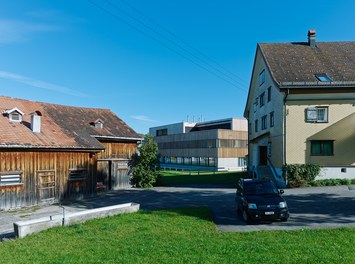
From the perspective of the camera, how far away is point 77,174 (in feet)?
73.9

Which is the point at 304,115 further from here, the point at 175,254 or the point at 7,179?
the point at 7,179

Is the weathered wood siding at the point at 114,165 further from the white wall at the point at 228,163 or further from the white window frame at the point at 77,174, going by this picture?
the white wall at the point at 228,163

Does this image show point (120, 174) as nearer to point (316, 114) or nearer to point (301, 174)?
point (301, 174)

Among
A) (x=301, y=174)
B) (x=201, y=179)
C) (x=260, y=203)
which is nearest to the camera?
(x=260, y=203)

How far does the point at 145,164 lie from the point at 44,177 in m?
10.7

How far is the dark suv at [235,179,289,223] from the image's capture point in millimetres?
12844

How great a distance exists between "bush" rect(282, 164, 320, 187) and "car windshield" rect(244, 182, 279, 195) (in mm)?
10953

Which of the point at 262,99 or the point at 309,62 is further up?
the point at 309,62

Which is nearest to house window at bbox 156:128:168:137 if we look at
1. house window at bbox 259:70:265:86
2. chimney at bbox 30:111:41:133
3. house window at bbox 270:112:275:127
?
house window at bbox 259:70:265:86

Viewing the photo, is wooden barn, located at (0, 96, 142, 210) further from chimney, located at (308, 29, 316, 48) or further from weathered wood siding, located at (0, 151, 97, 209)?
chimney, located at (308, 29, 316, 48)

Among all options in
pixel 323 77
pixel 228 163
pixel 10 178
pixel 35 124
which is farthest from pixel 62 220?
pixel 228 163

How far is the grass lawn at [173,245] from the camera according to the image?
8.21 metres

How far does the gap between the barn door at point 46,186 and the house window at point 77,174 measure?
1.56 m

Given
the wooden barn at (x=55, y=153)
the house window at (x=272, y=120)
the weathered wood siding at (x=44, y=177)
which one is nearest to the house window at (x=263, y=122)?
the house window at (x=272, y=120)
